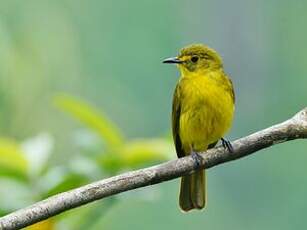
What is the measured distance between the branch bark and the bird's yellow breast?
0.44 meters

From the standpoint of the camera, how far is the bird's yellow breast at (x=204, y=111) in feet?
11.4

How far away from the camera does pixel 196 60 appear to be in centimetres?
365

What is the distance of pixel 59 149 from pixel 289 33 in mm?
1924

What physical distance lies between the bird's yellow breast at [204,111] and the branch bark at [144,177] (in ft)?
1.45

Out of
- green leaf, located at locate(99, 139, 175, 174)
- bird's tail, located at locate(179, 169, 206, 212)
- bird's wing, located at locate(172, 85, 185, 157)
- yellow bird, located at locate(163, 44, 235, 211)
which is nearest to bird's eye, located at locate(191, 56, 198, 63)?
yellow bird, located at locate(163, 44, 235, 211)

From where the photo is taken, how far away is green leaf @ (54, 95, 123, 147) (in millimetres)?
2922

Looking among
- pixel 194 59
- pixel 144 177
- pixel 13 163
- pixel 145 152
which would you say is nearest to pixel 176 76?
pixel 194 59

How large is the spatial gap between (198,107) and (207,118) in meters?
0.06

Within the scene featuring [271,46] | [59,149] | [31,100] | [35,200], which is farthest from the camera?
[271,46]

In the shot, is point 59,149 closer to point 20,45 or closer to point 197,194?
point 20,45

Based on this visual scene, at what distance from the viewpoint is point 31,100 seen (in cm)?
398

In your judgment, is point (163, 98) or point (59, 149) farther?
point (163, 98)

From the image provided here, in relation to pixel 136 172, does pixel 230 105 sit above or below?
above

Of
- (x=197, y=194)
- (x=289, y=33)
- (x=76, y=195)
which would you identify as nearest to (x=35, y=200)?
(x=76, y=195)
